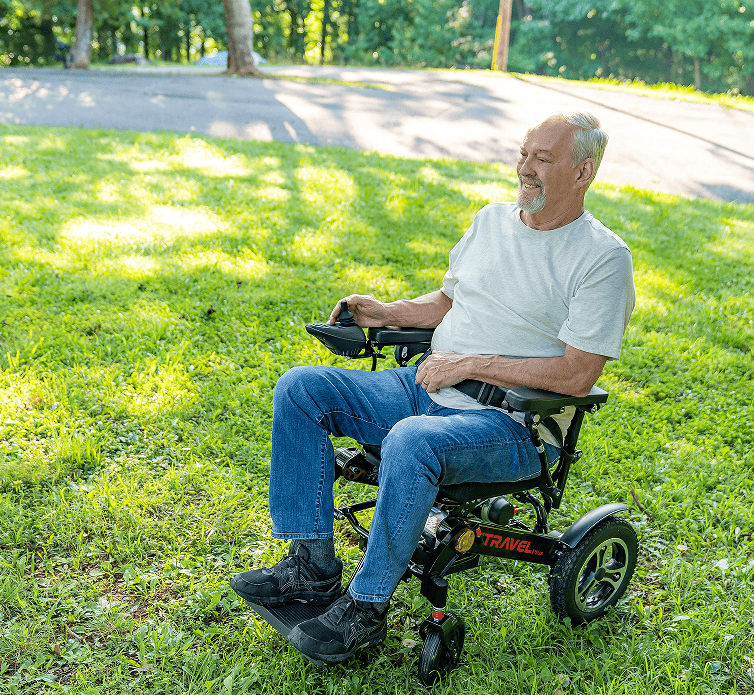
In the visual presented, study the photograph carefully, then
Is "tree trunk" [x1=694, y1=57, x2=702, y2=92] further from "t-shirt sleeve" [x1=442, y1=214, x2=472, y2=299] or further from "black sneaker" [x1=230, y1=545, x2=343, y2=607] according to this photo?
"black sneaker" [x1=230, y1=545, x2=343, y2=607]

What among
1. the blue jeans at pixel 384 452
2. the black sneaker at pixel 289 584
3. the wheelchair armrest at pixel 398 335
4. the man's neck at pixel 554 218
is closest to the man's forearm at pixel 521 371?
the blue jeans at pixel 384 452

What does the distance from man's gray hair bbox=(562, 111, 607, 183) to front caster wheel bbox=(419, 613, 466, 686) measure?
1.51m

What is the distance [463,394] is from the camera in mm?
2402

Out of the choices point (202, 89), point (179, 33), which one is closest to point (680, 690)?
point (202, 89)

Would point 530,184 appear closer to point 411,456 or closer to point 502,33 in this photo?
point 411,456

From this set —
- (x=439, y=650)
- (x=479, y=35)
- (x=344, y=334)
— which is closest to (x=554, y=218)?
(x=344, y=334)

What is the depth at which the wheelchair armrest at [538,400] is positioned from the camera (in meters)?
2.07

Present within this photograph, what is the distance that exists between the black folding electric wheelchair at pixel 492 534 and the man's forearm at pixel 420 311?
0.06 meters

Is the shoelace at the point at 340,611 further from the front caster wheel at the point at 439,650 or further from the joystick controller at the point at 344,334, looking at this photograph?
the joystick controller at the point at 344,334

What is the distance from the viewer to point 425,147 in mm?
9328

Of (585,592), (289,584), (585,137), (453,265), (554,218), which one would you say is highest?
(585,137)

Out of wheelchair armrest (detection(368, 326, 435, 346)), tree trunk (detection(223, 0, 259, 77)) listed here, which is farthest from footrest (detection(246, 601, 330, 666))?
tree trunk (detection(223, 0, 259, 77))

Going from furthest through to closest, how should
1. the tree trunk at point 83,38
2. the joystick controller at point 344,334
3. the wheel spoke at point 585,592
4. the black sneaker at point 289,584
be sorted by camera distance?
the tree trunk at point 83,38 < the joystick controller at point 344,334 < the wheel spoke at point 585,592 < the black sneaker at point 289,584

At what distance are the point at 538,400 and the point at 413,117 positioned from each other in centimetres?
964
